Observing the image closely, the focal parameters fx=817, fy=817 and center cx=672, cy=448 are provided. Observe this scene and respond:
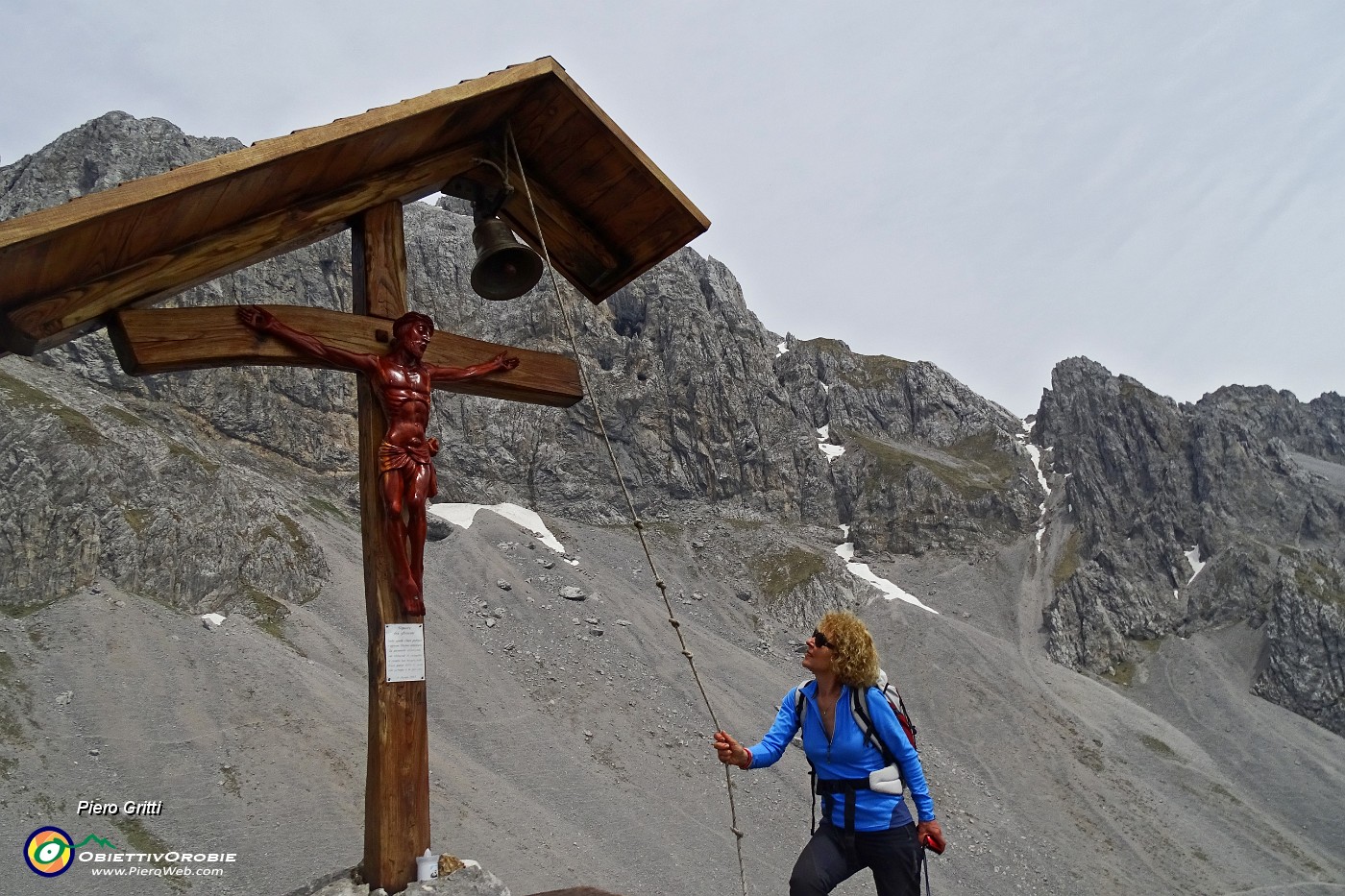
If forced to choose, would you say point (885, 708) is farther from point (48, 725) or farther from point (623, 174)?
point (48, 725)

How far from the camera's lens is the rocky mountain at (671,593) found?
30.0m

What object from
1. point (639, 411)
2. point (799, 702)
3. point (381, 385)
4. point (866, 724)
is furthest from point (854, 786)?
point (639, 411)

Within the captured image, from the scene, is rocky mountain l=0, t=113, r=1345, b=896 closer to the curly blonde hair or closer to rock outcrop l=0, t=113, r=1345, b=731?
rock outcrop l=0, t=113, r=1345, b=731

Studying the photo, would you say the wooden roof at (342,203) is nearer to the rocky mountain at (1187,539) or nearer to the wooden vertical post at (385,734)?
the wooden vertical post at (385,734)

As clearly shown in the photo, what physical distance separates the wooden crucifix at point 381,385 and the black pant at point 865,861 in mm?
2215

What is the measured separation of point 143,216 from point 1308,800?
6577cm

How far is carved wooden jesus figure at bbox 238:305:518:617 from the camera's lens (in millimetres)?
5043

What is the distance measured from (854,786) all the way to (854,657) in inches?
28.4

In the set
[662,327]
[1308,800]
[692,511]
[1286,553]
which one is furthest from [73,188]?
[1286,553]

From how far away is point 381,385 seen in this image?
5.34 m

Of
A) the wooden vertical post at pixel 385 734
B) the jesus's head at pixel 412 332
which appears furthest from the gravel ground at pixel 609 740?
the jesus's head at pixel 412 332

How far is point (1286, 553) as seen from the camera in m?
70.9

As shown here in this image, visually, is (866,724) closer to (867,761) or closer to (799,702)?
(867,761)

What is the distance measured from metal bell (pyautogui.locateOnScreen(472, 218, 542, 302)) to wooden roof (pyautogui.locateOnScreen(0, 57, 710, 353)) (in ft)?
1.42
